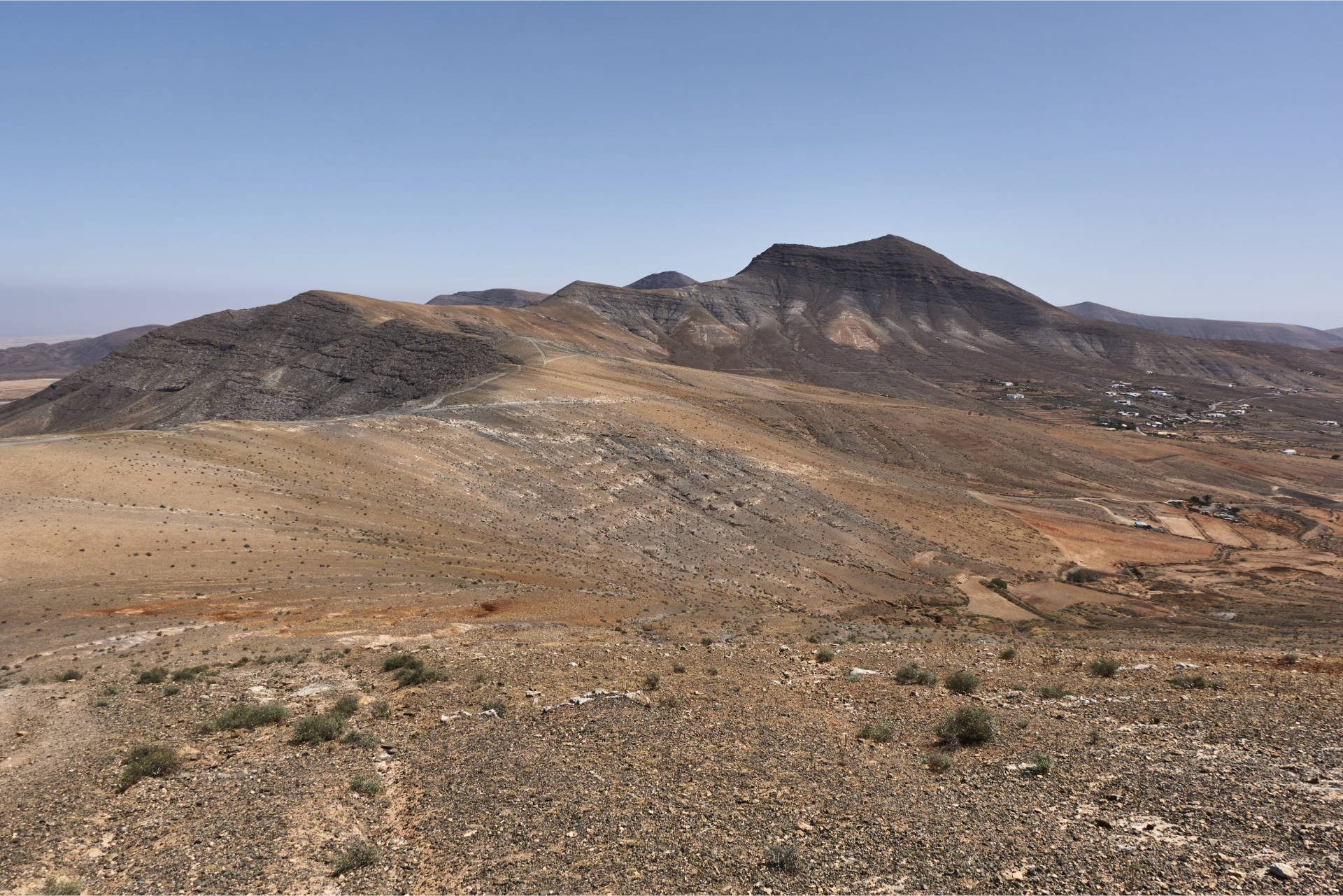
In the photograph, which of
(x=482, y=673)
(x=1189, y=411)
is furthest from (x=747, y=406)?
(x=1189, y=411)

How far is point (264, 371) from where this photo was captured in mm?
75125

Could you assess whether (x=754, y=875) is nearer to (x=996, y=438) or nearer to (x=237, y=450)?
(x=237, y=450)

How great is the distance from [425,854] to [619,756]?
3.24 meters

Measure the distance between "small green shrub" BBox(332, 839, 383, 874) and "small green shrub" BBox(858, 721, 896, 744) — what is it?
7513 millimetres

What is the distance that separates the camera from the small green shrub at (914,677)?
1450 centimetres

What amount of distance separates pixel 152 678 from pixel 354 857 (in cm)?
837

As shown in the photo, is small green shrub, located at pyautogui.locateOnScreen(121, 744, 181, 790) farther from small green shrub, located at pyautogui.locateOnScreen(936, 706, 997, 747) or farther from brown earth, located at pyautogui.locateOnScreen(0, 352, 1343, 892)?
small green shrub, located at pyautogui.locateOnScreen(936, 706, 997, 747)

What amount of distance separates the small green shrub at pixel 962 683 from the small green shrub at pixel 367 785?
1092 cm

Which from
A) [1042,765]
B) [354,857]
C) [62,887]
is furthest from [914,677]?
[62,887]

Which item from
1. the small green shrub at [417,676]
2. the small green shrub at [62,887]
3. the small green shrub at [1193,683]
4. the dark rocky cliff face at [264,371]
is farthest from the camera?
the dark rocky cliff face at [264,371]

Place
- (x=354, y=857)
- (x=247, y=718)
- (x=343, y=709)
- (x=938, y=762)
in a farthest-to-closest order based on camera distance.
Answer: (x=343, y=709), (x=247, y=718), (x=938, y=762), (x=354, y=857)

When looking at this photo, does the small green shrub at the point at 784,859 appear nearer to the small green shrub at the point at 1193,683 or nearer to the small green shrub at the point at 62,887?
the small green shrub at the point at 62,887

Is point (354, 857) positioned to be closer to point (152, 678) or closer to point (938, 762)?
point (938, 762)

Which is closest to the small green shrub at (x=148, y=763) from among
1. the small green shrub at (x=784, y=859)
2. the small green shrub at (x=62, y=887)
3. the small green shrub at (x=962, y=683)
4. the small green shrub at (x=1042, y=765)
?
the small green shrub at (x=62, y=887)
